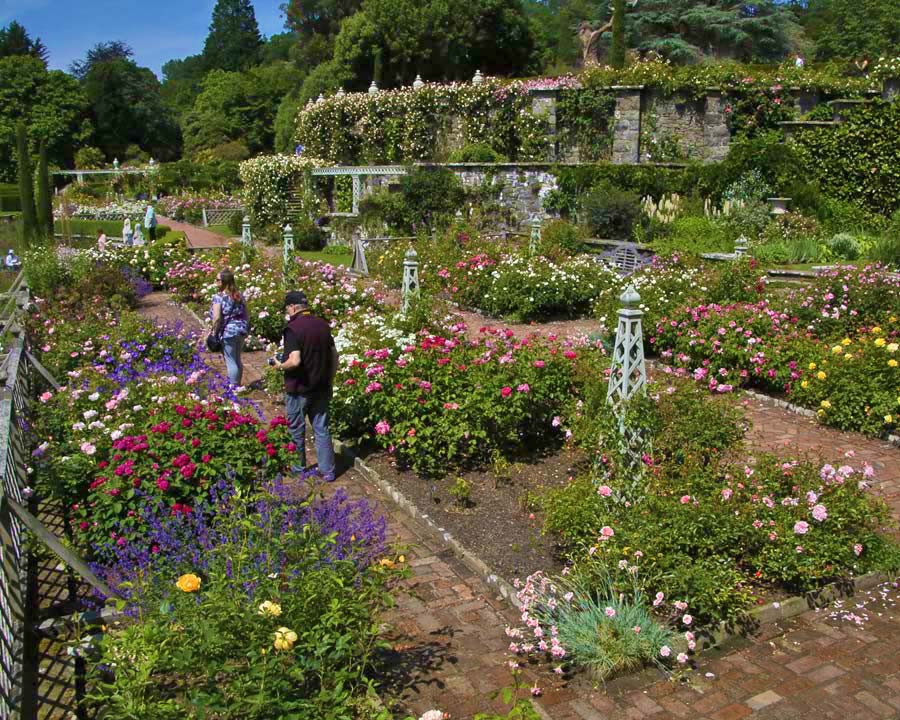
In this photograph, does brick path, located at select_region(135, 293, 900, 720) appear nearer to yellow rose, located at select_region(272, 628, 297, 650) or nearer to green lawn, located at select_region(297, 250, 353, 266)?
yellow rose, located at select_region(272, 628, 297, 650)

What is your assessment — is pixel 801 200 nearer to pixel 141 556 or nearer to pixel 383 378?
pixel 383 378

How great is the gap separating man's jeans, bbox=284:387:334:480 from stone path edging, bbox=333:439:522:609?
338 millimetres

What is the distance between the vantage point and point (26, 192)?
69.3ft

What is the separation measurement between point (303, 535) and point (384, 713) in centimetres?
85

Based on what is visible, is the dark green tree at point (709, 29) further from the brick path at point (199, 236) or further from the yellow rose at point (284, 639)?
the yellow rose at point (284, 639)

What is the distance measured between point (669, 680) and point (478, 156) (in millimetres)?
19440

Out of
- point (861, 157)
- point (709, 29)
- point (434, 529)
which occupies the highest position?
point (709, 29)

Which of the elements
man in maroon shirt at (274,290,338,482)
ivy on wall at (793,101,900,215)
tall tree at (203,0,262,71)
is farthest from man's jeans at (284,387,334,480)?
tall tree at (203,0,262,71)

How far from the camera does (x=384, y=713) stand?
2.91 m

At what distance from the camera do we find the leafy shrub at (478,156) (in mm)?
21859

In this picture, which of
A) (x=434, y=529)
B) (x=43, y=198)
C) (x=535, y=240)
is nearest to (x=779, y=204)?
(x=535, y=240)

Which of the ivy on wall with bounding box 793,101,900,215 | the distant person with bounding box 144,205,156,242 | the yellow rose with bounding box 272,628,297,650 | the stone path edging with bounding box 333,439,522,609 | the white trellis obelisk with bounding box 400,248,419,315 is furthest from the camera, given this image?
the distant person with bounding box 144,205,156,242

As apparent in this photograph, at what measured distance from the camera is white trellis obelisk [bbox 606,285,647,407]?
4836 millimetres

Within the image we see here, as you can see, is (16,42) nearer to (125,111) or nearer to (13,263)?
(125,111)
